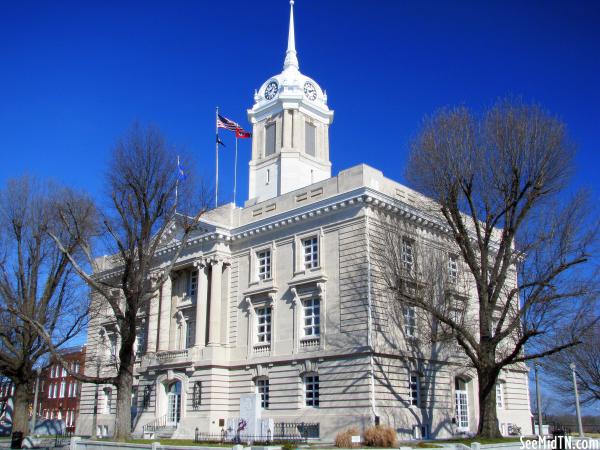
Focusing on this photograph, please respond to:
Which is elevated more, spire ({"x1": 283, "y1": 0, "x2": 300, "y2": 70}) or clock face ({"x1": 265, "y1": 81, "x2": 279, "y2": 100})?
spire ({"x1": 283, "y1": 0, "x2": 300, "y2": 70})

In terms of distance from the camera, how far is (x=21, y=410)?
36.3m

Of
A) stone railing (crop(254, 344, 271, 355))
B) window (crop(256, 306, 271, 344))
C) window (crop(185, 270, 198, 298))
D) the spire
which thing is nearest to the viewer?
stone railing (crop(254, 344, 271, 355))

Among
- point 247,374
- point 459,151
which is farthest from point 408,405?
point 459,151

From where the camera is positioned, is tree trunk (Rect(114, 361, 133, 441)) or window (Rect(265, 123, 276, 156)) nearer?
tree trunk (Rect(114, 361, 133, 441))

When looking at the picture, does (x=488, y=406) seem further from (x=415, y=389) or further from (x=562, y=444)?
(x=415, y=389)

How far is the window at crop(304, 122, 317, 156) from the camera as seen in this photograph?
47.0m

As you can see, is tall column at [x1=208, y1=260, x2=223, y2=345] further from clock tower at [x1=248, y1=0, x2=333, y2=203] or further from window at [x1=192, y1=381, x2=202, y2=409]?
clock tower at [x1=248, y1=0, x2=333, y2=203]

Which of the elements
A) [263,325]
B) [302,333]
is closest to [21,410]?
[263,325]

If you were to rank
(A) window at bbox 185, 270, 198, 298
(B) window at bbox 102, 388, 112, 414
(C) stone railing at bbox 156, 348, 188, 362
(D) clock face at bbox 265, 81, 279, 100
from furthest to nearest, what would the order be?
1. (D) clock face at bbox 265, 81, 279, 100
2. (B) window at bbox 102, 388, 112, 414
3. (A) window at bbox 185, 270, 198, 298
4. (C) stone railing at bbox 156, 348, 188, 362

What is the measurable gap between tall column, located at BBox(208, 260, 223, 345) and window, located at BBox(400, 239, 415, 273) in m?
11.9

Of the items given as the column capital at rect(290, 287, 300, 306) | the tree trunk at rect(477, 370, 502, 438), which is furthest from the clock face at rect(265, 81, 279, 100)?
the tree trunk at rect(477, 370, 502, 438)

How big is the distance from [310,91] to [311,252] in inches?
746

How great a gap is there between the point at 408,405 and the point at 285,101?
25.3 meters

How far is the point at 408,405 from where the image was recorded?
30375 millimetres
